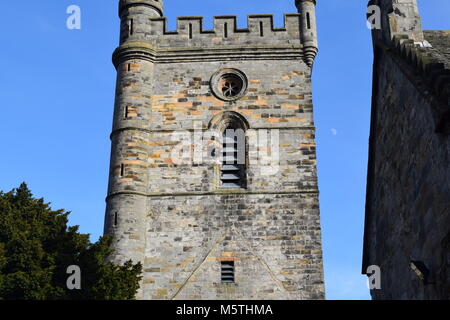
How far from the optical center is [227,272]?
18.9 m

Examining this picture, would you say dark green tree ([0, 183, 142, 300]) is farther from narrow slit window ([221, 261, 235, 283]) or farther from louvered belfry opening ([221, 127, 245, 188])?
louvered belfry opening ([221, 127, 245, 188])

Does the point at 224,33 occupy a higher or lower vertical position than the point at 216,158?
higher

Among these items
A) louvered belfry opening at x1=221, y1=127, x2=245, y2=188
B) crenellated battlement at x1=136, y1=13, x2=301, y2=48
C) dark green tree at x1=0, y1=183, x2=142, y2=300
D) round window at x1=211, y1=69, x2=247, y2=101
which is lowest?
dark green tree at x1=0, y1=183, x2=142, y2=300

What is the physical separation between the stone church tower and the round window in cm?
4

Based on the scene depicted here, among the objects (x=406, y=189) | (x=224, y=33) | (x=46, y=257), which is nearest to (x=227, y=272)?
(x=46, y=257)

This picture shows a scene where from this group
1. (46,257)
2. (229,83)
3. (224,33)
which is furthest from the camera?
(224,33)

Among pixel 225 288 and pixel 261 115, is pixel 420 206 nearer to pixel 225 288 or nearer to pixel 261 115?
pixel 225 288

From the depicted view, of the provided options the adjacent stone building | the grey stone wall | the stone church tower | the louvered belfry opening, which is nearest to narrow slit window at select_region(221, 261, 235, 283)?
the stone church tower

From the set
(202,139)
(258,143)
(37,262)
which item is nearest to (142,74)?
(202,139)

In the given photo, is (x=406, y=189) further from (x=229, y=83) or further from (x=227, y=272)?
(x=229, y=83)

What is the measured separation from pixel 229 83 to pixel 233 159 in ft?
10.0

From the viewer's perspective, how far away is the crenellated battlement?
22.9m

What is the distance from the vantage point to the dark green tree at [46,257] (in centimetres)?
1372

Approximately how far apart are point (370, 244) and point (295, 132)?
6691mm
